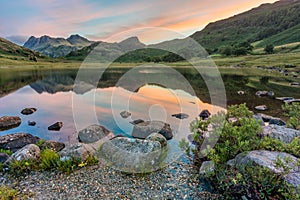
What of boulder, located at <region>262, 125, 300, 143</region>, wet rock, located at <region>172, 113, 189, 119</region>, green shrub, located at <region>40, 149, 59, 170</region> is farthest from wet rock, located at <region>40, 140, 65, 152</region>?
boulder, located at <region>262, 125, 300, 143</region>

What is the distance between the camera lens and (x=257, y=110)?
2255cm

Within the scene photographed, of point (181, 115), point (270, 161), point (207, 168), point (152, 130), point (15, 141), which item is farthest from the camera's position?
point (181, 115)

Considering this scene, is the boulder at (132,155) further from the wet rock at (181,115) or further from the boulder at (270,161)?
the wet rock at (181,115)

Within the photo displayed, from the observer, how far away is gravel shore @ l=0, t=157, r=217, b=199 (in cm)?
805

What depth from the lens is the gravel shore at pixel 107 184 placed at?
805 centimetres

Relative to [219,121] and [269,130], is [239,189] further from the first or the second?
[269,130]

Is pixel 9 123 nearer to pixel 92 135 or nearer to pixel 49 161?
pixel 92 135

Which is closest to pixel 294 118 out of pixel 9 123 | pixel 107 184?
pixel 107 184

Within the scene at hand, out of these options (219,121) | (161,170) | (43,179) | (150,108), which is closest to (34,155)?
(43,179)

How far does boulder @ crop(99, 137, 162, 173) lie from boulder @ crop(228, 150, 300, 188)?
3427 millimetres

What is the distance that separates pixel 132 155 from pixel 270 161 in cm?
568

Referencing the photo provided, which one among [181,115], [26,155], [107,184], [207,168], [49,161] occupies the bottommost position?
[181,115]

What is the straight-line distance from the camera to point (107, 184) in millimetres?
8727

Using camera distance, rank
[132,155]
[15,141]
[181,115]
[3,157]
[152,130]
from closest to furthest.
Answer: [132,155] → [3,157] → [15,141] → [152,130] → [181,115]
